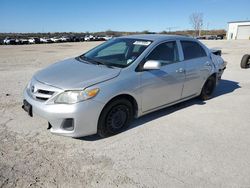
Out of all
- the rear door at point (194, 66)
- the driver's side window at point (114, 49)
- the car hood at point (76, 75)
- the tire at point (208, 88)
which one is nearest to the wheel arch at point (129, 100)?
the car hood at point (76, 75)

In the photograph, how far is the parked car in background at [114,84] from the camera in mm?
3094

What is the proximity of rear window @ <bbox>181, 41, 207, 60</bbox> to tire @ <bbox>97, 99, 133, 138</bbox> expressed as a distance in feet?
6.00

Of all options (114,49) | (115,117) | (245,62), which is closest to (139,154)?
(115,117)

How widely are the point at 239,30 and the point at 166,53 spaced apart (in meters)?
71.5

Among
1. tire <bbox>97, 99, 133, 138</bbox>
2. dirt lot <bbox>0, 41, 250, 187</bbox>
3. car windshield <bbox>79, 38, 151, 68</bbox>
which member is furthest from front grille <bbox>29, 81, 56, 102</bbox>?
car windshield <bbox>79, 38, 151, 68</bbox>

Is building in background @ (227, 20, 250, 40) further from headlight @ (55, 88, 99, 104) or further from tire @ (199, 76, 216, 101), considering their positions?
headlight @ (55, 88, 99, 104)

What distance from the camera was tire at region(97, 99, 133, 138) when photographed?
3.37 metres

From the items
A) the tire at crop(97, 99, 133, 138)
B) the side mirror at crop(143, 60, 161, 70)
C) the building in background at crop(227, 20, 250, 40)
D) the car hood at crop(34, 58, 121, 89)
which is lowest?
the tire at crop(97, 99, 133, 138)

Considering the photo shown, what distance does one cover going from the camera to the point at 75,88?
308 centimetres

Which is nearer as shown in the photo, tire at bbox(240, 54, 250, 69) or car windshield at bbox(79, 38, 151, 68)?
car windshield at bbox(79, 38, 151, 68)

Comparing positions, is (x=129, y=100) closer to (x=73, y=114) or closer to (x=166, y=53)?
(x=73, y=114)

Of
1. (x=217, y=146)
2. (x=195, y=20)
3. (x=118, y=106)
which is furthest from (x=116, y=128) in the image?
(x=195, y=20)

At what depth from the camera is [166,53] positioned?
4.24m

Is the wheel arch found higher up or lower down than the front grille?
lower down
